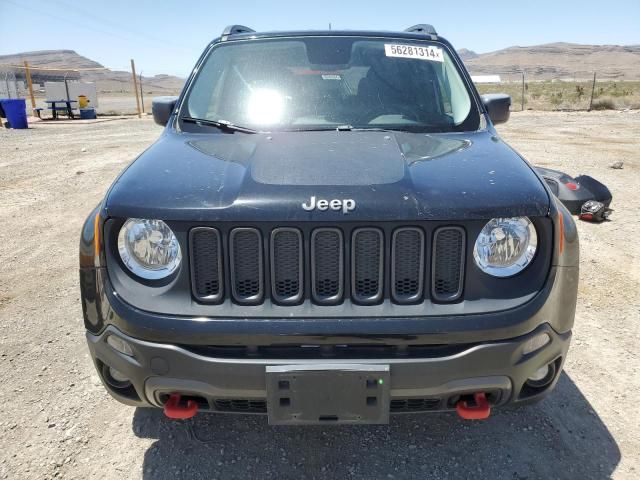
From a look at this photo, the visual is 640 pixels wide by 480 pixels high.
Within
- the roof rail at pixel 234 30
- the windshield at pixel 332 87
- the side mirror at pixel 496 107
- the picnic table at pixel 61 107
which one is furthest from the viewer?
the picnic table at pixel 61 107

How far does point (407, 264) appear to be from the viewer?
6.70 feet

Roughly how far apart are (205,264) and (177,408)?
2.00 feet

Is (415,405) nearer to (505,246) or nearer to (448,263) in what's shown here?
(448,263)

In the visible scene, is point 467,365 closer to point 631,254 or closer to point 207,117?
point 207,117

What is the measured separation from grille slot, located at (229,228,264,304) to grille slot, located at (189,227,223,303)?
6 cm

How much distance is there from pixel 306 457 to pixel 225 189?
4.43 feet

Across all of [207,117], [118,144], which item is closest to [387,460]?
[207,117]

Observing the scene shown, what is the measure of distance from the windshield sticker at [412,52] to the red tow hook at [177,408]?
8.11 feet

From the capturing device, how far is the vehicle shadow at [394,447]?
245 cm

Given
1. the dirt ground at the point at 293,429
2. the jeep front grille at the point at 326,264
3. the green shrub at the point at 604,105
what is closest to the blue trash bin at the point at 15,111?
the dirt ground at the point at 293,429

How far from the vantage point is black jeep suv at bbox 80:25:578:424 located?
6.43 ft

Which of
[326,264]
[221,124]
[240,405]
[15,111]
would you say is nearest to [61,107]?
[15,111]

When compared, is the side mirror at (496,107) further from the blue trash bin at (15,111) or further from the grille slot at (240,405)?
the blue trash bin at (15,111)

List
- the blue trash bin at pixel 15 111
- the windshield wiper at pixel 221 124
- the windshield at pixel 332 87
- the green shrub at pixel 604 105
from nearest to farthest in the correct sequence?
the windshield wiper at pixel 221 124, the windshield at pixel 332 87, the blue trash bin at pixel 15 111, the green shrub at pixel 604 105
